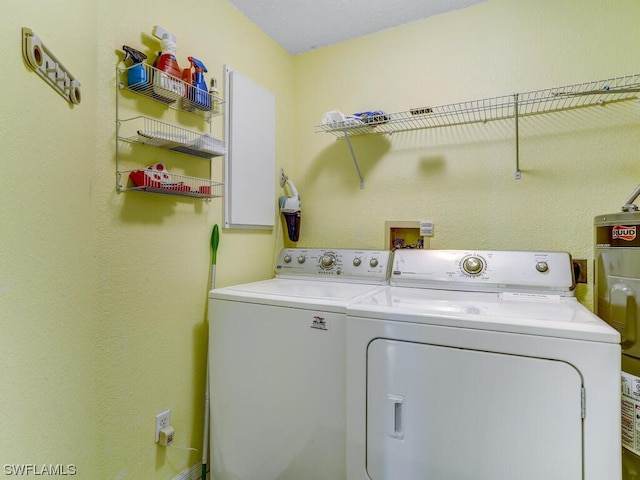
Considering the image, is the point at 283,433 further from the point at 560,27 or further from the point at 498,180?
the point at 560,27

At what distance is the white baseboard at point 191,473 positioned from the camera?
149cm

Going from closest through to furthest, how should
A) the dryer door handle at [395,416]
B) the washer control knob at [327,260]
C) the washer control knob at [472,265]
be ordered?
1. the dryer door handle at [395,416]
2. the washer control knob at [472,265]
3. the washer control knob at [327,260]

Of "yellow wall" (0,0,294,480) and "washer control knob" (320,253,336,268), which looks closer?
"yellow wall" (0,0,294,480)

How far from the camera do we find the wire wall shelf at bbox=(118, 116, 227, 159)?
1260 mm

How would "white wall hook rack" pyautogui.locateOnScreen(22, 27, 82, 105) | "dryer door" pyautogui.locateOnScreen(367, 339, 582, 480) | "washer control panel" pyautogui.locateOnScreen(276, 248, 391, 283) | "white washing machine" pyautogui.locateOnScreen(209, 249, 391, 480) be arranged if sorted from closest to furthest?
Answer: "white wall hook rack" pyautogui.locateOnScreen(22, 27, 82, 105)
"dryer door" pyautogui.locateOnScreen(367, 339, 582, 480)
"white washing machine" pyautogui.locateOnScreen(209, 249, 391, 480)
"washer control panel" pyautogui.locateOnScreen(276, 248, 391, 283)

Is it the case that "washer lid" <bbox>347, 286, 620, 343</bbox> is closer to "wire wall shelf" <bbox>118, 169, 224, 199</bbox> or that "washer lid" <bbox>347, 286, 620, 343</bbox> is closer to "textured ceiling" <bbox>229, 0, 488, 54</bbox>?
"wire wall shelf" <bbox>118, 169, 224, 199</bbox>

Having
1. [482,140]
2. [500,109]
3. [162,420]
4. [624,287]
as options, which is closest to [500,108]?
[500,109]

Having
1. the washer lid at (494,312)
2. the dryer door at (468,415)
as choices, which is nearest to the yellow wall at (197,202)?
the washer lid at (494,312)

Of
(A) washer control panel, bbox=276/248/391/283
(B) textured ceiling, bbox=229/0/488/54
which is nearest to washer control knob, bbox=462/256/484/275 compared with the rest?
(A) washer control panel, bbox=276/248/391/283

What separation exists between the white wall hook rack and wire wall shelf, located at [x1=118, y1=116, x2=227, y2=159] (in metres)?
0.21

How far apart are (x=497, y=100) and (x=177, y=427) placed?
223 centimetres

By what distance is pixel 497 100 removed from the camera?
67.6 inches

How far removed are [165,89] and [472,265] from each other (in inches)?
58.8

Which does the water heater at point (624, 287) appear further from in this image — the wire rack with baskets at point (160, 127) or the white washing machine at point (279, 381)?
the wire rack with baskets at point (160, 127)
